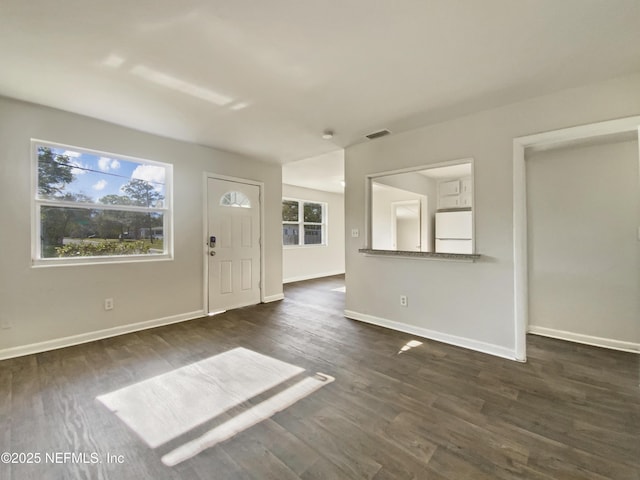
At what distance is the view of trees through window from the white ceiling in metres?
0.60

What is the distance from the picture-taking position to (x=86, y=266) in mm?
3035

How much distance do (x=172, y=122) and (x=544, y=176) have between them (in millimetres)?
4391

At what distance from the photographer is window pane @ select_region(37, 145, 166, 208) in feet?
9.44

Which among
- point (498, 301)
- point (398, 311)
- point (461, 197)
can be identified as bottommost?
point (398, 311)

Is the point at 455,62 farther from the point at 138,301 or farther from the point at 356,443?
the point at 138,301

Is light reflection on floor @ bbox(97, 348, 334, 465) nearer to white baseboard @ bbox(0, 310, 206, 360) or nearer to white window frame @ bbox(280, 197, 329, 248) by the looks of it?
white baseboard @ bbox(0, 310, 206, 360)

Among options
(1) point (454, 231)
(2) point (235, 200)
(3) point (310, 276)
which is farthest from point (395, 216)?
(3) point (310, 276)

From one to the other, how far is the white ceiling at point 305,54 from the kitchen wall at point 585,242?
1.14 meters

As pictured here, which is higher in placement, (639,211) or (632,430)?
(639,211)

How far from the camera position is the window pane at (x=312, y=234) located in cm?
735

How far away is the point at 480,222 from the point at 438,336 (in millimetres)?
1343

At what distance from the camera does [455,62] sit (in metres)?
2.03

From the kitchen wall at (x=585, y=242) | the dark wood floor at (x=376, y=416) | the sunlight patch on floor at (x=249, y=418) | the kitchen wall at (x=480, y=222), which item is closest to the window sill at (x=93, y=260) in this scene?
the dark wood floor at (x=376, y=416)

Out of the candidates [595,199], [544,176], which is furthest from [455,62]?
[595,199]
